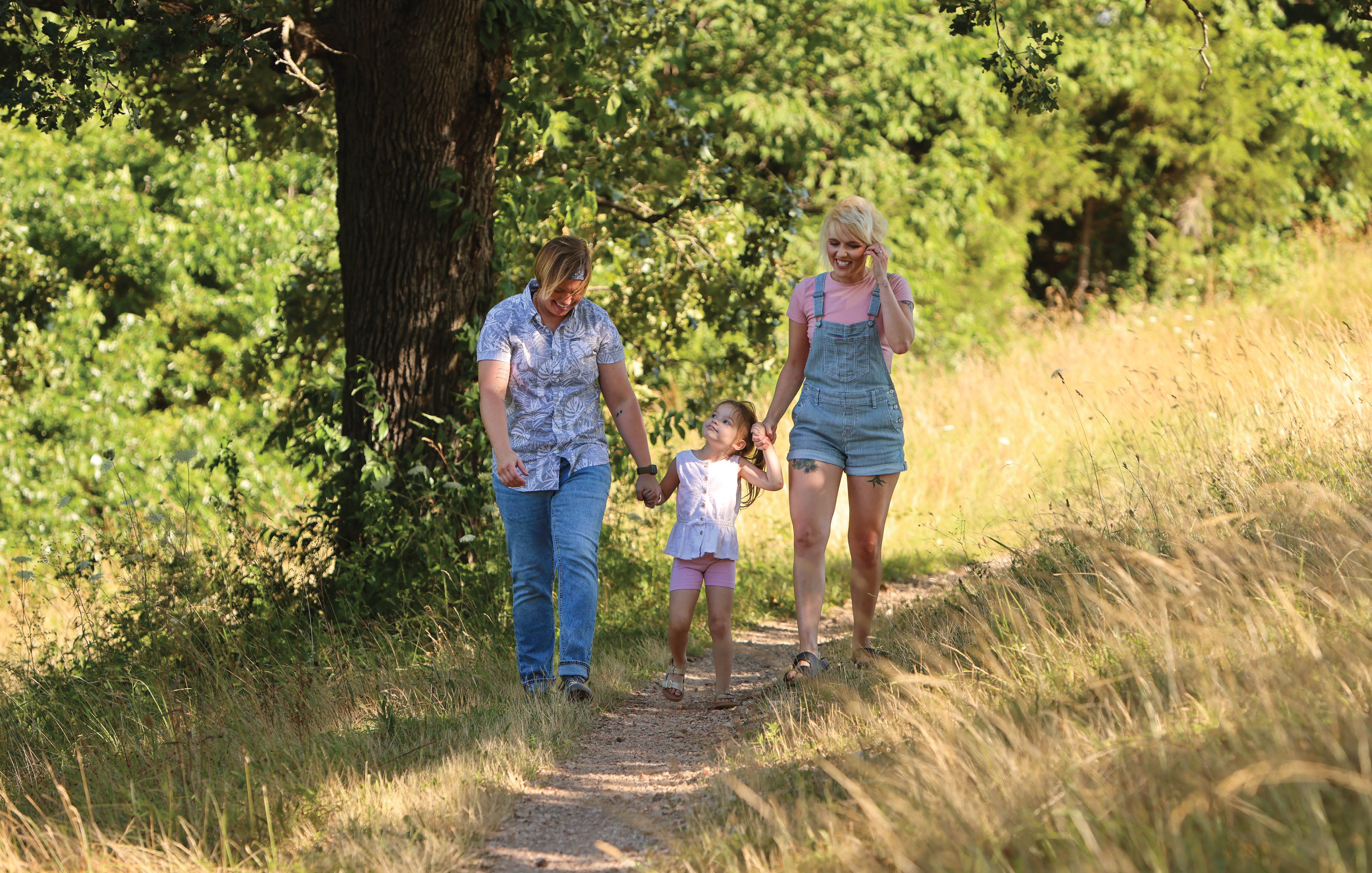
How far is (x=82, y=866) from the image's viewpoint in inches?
121

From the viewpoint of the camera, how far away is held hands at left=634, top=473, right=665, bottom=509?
4.86m

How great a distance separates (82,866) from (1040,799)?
2.55 meters

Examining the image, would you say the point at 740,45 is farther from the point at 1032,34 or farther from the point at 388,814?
the point at 388,814

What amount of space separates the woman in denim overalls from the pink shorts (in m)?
0.34

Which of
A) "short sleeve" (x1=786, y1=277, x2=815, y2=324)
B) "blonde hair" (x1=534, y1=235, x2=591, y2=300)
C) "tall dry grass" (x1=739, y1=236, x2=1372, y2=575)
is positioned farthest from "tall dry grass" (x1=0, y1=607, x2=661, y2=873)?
"tall dry grass" (x1=739, y1=236, x2=1372, y2=575)

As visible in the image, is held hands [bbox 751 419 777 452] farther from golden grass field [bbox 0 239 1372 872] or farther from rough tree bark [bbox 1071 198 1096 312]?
rough tree bark [bbox 1071 198 1096 312]

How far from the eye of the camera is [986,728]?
10.4 feet

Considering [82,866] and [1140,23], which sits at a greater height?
[1140,23]

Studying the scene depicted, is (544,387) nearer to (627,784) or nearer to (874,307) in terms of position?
(874,307)

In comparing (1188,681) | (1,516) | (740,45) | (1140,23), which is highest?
(1140,23)

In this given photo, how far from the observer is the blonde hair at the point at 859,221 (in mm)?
4543

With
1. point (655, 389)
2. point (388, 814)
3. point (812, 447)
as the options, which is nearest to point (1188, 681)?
point (812, 447)

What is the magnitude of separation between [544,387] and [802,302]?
1182 millimetres

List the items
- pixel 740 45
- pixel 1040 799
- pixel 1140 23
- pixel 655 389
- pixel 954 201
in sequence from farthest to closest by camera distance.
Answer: pixel 1140 23, pixel 954 201, pixel 740 45, pixel 655 389, pixel 1040 799
